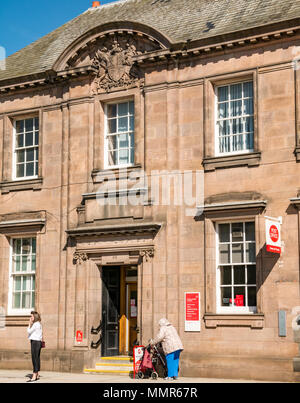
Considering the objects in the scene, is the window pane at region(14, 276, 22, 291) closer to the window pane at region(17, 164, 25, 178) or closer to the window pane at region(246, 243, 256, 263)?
the window pane at region(17, 164, 25, 178)

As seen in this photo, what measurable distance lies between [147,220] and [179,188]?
1318mm

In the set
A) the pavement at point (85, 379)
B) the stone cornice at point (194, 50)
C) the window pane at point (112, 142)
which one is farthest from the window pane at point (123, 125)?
the pavement at point (85, 379)

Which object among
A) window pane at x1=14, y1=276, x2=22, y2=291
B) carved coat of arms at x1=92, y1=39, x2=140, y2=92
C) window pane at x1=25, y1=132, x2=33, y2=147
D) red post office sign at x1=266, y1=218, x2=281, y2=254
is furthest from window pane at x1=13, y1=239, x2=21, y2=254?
red post office sign at x1=266, y1=218, x2=281, y2=254

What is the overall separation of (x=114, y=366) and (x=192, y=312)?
2.92m

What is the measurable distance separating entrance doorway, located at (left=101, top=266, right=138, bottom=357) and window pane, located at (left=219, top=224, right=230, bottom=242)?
10.8 ft

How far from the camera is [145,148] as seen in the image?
882 inches

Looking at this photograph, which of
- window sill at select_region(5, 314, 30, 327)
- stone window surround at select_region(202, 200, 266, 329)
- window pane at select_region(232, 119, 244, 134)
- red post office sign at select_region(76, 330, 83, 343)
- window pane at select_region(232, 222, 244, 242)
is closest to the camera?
stone window surround at select_region(202, 200, 266, 329)

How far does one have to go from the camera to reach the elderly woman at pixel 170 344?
19.3 metres

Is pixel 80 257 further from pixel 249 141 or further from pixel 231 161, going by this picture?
pixel 249 141

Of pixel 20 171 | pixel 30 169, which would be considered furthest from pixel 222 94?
pixel 20 171

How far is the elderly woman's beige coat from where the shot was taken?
63.2ft

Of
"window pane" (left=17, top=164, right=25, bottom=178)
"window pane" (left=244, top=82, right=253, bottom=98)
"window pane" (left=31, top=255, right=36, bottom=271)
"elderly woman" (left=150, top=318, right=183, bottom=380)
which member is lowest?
"elderly woman" (left=150, top=318, right=183, bottom=380)

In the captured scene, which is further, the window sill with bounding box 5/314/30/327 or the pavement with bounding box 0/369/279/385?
the window sill with bounding box 5/314/30/327

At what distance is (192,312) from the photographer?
2088cm
